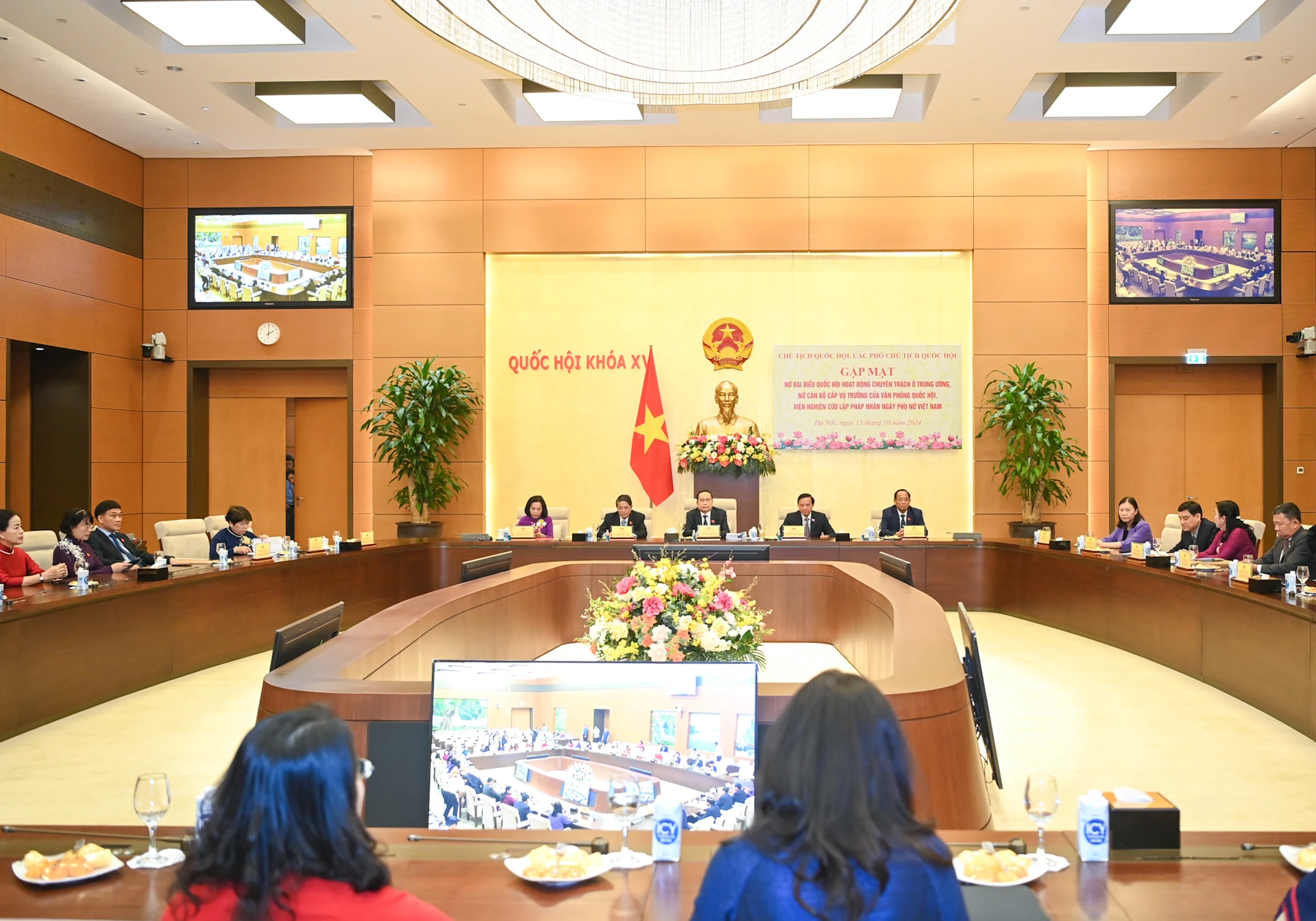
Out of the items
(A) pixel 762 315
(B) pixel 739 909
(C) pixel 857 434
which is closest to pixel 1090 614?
(C) pixel 857 434

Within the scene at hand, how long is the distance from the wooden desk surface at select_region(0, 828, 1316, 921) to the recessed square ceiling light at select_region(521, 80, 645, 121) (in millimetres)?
7508

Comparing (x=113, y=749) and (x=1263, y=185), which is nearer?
(x=113, y=749)

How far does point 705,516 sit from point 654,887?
6767mm

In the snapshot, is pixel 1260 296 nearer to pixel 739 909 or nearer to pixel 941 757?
pixel 941 757

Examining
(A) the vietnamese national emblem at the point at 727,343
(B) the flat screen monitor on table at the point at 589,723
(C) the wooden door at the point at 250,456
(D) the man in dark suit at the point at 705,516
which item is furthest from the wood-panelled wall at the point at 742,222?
(B) the flat screen monitor on table at the point at 589,723

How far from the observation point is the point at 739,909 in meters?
1.17

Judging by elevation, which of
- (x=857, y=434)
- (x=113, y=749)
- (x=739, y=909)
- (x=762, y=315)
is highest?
(x=762, y=315)

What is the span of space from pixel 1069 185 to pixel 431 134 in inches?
249

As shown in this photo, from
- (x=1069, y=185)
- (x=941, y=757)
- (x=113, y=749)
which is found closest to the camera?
(x=941, y=757)

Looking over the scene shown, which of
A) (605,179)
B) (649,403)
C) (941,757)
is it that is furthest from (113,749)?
(605,179)

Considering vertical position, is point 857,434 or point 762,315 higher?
point 762,315

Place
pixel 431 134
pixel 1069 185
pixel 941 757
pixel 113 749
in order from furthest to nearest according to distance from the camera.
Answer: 1. pixel 1069 185
2. pixel 431 134
3. pixel 113 749
4. pixel 941 757

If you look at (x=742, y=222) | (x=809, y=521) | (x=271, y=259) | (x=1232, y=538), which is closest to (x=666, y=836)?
(x=1232, y=538)

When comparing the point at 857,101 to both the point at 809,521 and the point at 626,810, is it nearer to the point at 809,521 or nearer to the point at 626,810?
the point at 809,521
